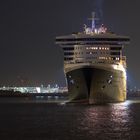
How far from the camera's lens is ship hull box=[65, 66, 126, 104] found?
362 feet

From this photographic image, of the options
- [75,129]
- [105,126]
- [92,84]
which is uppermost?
[92,84]

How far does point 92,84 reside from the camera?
110312 millimetres

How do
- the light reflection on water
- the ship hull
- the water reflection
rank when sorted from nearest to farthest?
the light reflection on water, the water reflection, the ship hull

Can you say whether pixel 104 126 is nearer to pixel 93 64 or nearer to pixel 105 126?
pixel 105 126

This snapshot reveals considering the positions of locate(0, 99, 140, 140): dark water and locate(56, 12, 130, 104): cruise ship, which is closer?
locate(0, 99, 140, 140): dark water

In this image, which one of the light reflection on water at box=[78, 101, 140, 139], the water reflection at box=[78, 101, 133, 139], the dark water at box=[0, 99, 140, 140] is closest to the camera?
the dark water at box=[0, 99, 140, 140]

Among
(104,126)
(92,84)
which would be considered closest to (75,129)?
(104,126)

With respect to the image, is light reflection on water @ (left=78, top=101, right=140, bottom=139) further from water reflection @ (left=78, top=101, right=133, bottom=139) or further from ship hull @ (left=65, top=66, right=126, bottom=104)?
ship hull @ (left=65, top=66, right=126, bottom=104)

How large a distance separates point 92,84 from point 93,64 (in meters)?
3.74

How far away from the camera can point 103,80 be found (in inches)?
4427

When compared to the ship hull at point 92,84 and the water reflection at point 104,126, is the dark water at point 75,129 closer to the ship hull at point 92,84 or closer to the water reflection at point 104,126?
the water reflection at point 104,126

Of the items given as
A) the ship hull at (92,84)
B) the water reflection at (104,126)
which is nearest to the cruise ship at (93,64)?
the ship hull at (92,84)

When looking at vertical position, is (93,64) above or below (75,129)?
above

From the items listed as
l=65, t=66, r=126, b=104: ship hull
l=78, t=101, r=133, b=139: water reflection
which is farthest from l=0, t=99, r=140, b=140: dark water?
l=65, t=66, r=126, b=104: ship hull
